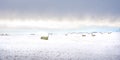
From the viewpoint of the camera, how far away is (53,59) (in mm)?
23844

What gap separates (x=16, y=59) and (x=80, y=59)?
6974 millimetres

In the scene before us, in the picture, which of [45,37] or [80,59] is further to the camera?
[45,37]

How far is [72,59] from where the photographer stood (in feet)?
79.3

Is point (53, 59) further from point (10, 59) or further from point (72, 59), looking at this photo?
point (10, 59)

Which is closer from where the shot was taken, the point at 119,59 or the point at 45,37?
the point at 119,59

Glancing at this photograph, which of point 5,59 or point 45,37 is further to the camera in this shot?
→ point 45,37

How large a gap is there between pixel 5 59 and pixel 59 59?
5.77 metres

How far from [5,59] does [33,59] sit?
2.97m

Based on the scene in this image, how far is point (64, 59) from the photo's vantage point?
23906 mm

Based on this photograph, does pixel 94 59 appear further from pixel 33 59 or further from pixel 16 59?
pixel 16 59

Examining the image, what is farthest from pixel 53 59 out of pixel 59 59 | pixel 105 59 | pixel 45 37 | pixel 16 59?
pixel 45 37

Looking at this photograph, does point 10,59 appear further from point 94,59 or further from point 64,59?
point 94,59

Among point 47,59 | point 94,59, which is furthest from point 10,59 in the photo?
point 94,59

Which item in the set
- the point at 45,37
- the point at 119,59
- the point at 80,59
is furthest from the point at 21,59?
the point at 45,37
